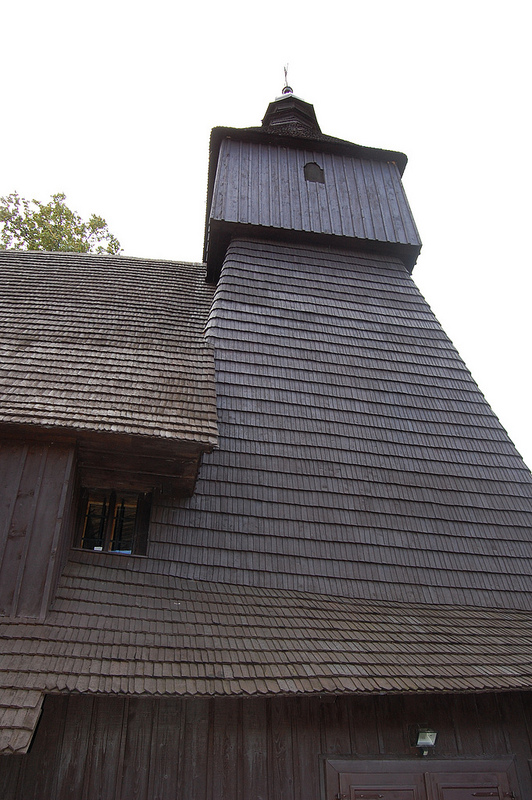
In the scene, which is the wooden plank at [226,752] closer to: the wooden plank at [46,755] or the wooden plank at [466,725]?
the wooden plank at [46,755]

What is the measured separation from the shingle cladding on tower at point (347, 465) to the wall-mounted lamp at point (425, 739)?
127 cm

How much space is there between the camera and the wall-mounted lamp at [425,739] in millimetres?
4188

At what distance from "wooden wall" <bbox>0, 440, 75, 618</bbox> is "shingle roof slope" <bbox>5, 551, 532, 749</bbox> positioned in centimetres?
21

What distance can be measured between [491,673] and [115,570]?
10.9 feet

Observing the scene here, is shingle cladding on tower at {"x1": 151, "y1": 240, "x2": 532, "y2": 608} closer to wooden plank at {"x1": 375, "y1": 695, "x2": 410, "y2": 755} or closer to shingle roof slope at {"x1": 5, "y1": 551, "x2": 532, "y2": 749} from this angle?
shingle roof slope at {"x1": 5, "y1": 551, "x2": 532, "y2": 749}

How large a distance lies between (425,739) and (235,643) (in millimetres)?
1759

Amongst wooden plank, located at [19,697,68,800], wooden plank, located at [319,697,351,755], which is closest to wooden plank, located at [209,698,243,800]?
wooden plank, located at [319,697,351,755]

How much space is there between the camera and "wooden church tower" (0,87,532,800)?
378cm

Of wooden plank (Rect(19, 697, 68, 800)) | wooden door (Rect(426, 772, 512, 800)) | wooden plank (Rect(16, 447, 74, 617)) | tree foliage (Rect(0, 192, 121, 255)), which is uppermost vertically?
tree foliage (Rect(0, 192, 121, 255))

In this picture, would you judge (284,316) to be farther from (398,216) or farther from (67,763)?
(67,763)

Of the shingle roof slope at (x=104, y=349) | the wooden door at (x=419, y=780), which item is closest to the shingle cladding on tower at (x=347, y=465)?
the shingle roof slope at (x=104, y=349)

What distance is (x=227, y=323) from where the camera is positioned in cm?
698

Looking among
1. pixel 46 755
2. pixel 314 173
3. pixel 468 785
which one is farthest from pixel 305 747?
pixel 314 173

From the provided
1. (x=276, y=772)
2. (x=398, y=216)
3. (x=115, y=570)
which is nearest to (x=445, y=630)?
(x=276, y=772)
